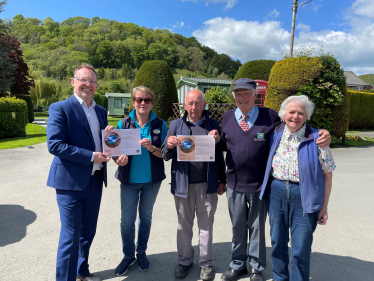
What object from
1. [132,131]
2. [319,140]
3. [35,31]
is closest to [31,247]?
[132,131]

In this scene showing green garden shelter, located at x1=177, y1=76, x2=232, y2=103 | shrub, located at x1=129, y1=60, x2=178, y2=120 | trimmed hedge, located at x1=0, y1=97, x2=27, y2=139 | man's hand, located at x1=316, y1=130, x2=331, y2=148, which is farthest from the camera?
green garden shelter, located at x1=177, y1=76, x2=232, y2=103

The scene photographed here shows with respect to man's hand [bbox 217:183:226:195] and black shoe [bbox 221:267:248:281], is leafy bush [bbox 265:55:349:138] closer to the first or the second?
man's hand [bbox 217:183:226:195]

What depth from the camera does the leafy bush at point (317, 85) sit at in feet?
34.5

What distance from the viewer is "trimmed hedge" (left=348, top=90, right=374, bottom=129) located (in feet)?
65.5

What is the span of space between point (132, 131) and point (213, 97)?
31.5ft

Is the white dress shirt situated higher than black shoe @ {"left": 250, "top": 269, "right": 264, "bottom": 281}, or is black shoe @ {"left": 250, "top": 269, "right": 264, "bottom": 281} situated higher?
the white dress shirt

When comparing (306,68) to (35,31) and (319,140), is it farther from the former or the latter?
(35,31)

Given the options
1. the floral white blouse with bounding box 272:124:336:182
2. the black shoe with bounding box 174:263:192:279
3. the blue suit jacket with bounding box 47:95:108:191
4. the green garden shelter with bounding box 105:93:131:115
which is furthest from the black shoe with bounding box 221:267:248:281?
the green garden shelter with bounding box 105:93:131:115

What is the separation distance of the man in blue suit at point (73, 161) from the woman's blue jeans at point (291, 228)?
179cm

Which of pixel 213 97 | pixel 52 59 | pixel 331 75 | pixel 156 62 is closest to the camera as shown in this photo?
pixel 331 75

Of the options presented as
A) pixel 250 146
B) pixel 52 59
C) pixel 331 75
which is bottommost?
pixel 250 146

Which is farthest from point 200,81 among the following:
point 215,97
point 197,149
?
point 197,149

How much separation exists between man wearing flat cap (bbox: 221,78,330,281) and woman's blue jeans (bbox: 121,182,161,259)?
97cm

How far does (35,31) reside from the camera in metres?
107
